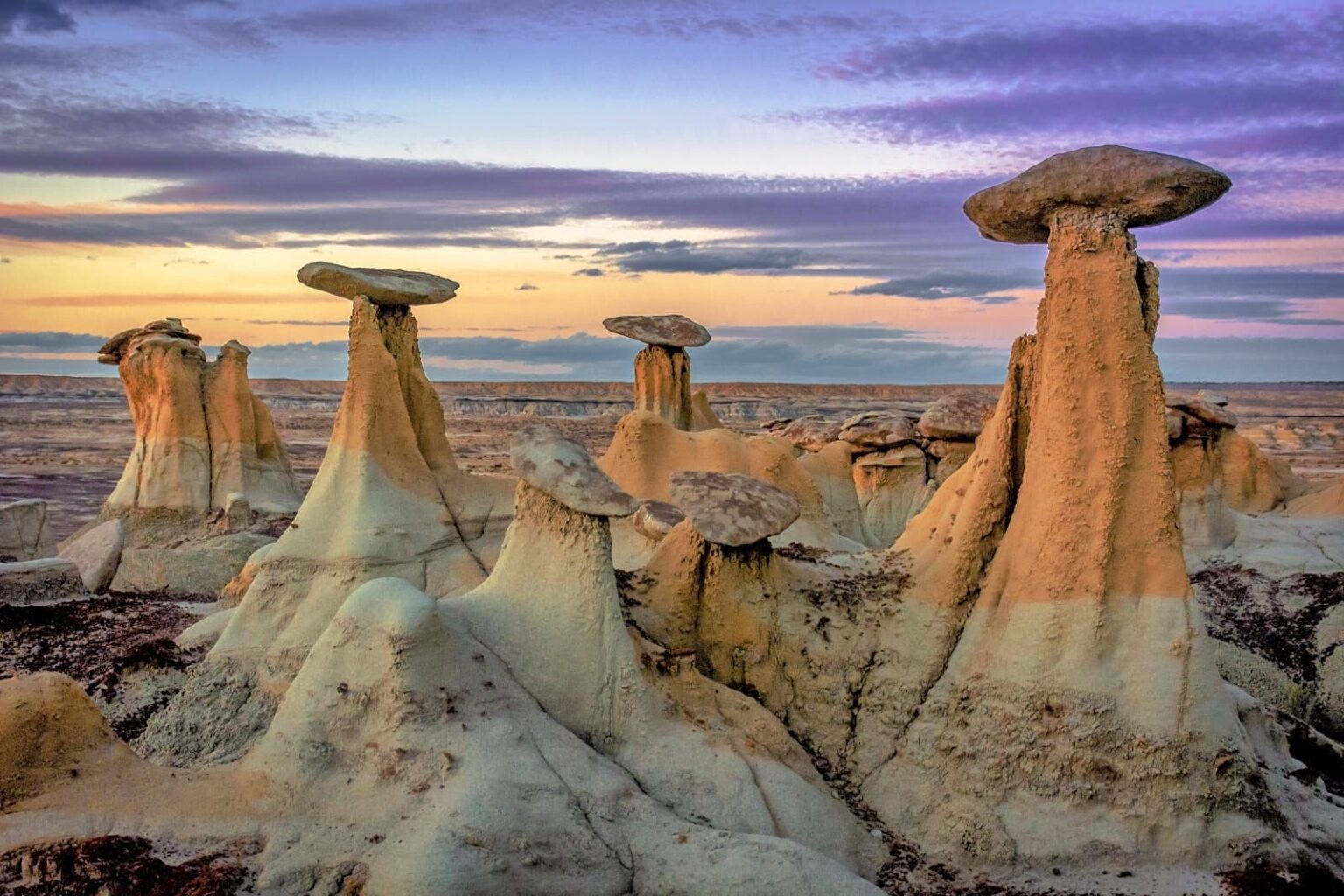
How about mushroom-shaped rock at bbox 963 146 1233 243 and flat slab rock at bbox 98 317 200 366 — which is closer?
mushroom-shaped rock at bbox 963 146 1233 243

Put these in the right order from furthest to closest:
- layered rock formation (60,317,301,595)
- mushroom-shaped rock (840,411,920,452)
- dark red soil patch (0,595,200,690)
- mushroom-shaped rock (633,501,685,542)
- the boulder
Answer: mushroom-shaped rock (840,411,920,452) → layered rock formation (60,317,301,595) → the boulder → mushroom-shaped rock (633,501,685,542) → dark red soil patch (0,595,200,690)

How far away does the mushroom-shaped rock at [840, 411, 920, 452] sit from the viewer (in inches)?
870

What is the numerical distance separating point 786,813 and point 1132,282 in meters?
4.21

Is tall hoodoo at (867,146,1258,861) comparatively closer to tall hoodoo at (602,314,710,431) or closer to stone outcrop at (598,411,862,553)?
stone outcrop at (598,411,862,553)

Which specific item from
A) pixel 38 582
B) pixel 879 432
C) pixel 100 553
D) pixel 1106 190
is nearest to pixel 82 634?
pixel 38 582

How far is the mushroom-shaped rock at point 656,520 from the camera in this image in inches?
496

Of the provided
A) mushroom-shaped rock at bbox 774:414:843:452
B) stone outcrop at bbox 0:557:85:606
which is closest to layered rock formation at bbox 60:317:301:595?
stone outcrop at bbox 0:557:85:606

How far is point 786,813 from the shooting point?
6.76m

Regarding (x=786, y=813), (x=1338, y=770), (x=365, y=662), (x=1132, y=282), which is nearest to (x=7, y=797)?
(x=365, y=662)

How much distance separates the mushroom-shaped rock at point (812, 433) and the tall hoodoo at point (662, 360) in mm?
5062

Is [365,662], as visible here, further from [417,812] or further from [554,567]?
[554,567]

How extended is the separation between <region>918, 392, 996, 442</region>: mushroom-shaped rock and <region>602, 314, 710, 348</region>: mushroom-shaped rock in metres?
4.99

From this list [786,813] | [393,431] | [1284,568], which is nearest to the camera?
[786,813]

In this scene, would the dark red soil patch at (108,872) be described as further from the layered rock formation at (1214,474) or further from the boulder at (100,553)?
the layered rock formation at (1214,474)
